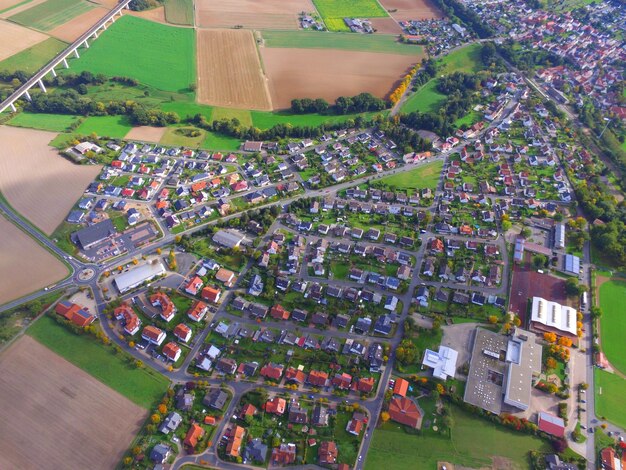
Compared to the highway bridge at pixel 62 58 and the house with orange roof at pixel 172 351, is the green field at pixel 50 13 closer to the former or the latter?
the highway bridge at pixel 62 58

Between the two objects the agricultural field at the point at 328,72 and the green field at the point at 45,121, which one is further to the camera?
the agricultural field at the point at 328,72

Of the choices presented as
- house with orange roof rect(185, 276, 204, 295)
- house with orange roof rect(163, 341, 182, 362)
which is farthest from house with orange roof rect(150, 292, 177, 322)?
house with orange roof rect(163, 341, 182, 362)

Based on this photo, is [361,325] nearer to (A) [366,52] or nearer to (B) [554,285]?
(B) [554,285]

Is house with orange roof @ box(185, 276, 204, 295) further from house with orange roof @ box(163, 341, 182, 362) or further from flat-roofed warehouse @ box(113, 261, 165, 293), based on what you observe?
house with orange roof @ box(163, 341, 182, 362)

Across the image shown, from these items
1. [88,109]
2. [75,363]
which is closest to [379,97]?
[88,109]

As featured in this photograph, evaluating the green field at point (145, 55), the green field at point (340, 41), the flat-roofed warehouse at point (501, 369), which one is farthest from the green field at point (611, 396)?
the green field at point (145, 55)

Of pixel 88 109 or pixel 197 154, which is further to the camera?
pixel 88 109

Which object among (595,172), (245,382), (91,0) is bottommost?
(245,382)

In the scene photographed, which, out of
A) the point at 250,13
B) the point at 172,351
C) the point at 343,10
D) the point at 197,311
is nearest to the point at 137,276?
the point at 197,311
